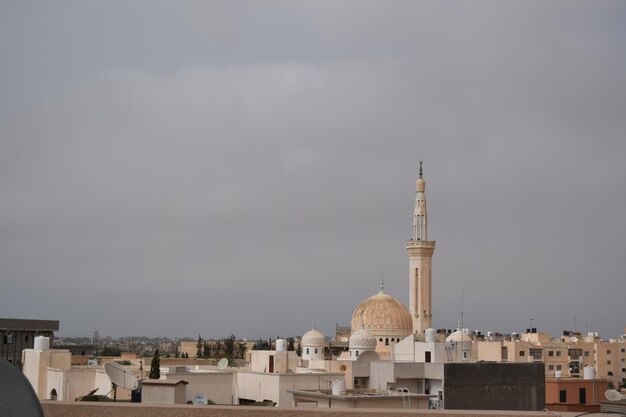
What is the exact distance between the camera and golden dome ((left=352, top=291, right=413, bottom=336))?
5006 centimetres

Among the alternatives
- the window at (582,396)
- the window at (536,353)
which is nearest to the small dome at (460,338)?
the window at (582,396)

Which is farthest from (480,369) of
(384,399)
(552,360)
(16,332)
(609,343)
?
(609,343)

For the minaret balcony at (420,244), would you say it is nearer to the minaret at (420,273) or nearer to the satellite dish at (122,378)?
the minaret at (420,273)

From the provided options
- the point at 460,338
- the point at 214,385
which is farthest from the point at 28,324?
the point at 460,338

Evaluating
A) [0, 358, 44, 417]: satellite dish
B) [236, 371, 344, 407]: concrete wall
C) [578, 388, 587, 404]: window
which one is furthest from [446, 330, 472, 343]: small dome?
[0, 358, 44, 417]: satellite dish

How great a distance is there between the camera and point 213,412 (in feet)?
21.1

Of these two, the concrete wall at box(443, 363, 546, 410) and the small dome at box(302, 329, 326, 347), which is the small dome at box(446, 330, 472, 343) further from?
the concrete wall at box(443, 363, 546, 410)

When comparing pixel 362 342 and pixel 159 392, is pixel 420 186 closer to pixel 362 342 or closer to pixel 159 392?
pixel 362 342

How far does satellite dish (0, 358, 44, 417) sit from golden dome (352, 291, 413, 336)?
1807 inches

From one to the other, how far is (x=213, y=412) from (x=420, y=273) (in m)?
49.1

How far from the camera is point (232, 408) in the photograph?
21.3 ft

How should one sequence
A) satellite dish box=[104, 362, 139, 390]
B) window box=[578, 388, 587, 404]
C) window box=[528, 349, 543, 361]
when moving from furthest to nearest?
1. window box=[528, 349, 543, 361]
2. window box=[578, 388, 587, 404]
3. satellite dish box=[104, 362, 139, 390]

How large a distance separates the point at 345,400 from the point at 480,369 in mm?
3131

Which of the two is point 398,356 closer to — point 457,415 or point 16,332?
point 16,332
